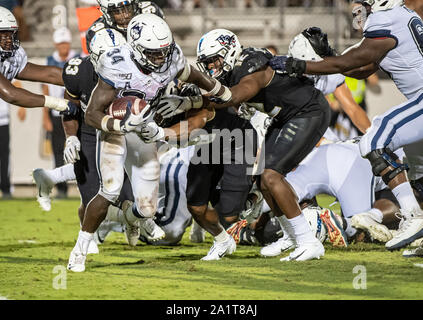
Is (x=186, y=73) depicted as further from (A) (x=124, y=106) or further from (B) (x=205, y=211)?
(B) (x=205, y=211)

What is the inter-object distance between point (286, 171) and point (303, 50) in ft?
3.57

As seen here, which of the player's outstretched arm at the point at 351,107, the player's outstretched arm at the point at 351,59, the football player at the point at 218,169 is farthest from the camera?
the player's outstretched arm at the point at 351,107

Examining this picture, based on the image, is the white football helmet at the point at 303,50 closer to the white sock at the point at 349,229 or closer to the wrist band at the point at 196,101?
the wrist band at the point at 196,101

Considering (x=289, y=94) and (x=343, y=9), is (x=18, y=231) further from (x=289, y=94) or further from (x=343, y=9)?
(x=343, y=9)

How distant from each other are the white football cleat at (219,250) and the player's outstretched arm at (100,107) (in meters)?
1.32

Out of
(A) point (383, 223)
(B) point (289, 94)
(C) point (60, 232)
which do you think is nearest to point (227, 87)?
(B) point (289, 94)

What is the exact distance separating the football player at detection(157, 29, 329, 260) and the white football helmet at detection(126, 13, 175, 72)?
0.43 meters

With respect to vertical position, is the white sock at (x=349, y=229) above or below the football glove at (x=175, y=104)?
below

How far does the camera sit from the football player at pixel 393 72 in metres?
5.37

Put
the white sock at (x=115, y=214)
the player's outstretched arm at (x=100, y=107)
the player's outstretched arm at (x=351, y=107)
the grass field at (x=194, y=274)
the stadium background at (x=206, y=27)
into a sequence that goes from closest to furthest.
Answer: the grass field at (x=194, y=274)
the player's outstretched arm at (x=100, y=107)
the white sock at (x=115, y=214)
the player's outstretched arm at (x=351, y=107)
the stadium background at (x=206, y=27)

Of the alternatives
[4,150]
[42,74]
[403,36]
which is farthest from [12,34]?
[4,150]

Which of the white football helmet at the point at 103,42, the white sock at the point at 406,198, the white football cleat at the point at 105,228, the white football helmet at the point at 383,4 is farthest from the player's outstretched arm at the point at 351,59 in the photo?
the white football cleat at the point at 105,228

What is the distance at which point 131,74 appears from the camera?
520 cm

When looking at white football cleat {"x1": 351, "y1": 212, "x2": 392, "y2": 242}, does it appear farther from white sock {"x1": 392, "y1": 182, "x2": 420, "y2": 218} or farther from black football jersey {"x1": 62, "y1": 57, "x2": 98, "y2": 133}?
black football jersey {"x1": 62, "y1": 57, "x2": 98, "y2": 133}
